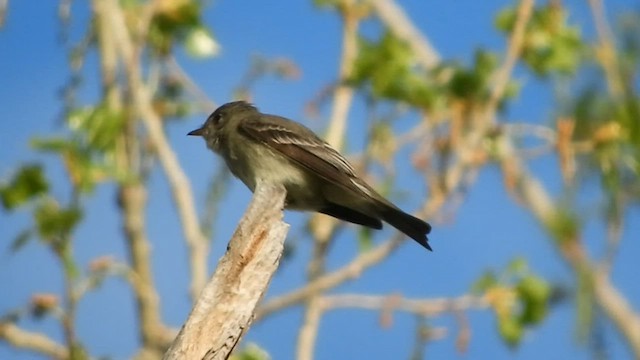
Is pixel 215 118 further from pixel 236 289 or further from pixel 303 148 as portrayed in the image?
pixel 236 289

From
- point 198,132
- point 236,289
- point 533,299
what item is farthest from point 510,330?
point 236,289

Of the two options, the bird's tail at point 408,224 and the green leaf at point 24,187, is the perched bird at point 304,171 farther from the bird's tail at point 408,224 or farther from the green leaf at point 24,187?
the green leaf at point 24,187

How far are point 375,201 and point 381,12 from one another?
5595mm

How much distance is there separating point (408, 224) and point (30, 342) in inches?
139

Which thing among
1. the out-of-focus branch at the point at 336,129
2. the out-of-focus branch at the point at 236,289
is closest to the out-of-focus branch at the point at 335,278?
the out-of-focus branch at the point at 336,129

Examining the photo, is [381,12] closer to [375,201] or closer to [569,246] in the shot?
[569,246]

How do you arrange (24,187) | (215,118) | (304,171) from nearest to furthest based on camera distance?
(304,171) < (215,118) < (24,187)

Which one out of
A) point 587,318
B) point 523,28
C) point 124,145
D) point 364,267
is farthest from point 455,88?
point 124,145

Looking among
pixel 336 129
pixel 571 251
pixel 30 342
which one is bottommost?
pixel 30 342

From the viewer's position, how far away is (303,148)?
7320 mm

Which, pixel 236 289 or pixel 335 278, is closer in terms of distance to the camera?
pixel 236 289

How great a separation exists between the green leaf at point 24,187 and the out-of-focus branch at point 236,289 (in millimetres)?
4051

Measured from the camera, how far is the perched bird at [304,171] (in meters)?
7.15

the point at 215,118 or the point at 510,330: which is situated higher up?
the point at 510,330
